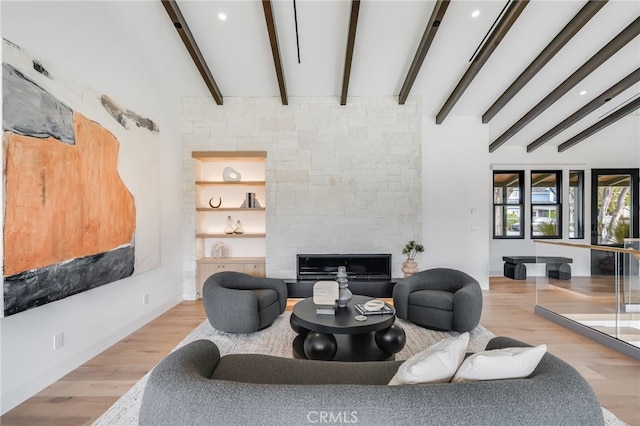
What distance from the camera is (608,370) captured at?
2.64 metres

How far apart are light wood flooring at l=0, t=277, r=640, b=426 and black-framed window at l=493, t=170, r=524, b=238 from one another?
2.93m

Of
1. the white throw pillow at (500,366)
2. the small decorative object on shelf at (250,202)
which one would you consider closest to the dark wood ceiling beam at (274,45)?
the small decorative object on shelf at (250,202)

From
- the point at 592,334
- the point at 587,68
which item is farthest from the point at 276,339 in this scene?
the point at 587,68

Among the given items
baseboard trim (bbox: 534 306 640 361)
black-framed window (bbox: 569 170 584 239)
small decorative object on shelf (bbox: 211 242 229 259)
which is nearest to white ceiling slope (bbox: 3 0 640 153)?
black-framed window (bbox: 569 170 584 239)

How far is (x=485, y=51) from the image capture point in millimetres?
3766

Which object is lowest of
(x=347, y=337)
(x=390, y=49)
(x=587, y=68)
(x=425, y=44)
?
(x=347, y=337)

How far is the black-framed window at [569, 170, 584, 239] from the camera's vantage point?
6781mm

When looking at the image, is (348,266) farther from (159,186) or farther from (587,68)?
(587,68)

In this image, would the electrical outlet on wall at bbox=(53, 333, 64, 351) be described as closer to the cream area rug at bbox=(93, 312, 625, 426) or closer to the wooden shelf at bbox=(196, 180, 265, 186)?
the cream area rug at bbox=(93, 312, 625, 426)

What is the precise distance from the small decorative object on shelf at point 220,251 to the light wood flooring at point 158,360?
115 cm

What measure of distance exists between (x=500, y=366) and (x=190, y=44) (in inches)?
174

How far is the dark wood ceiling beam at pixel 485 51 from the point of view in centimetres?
321

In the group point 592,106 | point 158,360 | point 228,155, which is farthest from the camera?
point 228,155

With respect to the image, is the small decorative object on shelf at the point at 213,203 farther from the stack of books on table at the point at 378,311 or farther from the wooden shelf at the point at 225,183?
the stack of books on table at the point at 378,311
